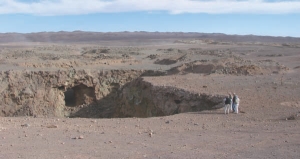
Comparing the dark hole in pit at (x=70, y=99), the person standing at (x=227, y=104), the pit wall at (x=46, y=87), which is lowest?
the dark hole in pit at (x=70, y=99)

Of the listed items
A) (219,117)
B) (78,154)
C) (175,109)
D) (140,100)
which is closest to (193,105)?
(175,109)

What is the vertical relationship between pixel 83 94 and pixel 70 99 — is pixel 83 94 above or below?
above

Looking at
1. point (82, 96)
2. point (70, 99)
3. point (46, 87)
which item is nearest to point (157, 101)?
point (46, 87)

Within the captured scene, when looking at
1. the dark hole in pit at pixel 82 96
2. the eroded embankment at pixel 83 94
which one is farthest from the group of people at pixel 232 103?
the dark hole in pit at pixel 82 96

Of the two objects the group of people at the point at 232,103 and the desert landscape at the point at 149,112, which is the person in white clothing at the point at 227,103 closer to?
the group of people at the point at 232,103

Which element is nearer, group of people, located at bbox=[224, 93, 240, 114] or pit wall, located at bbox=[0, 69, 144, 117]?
group of people, located at bbox=[224, 93, 240, 114]

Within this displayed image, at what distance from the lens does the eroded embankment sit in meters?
20.5

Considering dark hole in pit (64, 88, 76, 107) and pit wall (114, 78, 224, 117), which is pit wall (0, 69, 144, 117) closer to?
dark hole in pit (64, 88, 76, 107)

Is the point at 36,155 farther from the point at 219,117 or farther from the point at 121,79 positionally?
the point at 121,79

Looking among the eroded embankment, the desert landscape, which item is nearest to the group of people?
the desert landscape

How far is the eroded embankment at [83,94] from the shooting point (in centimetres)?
2048

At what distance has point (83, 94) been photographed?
25.6 metres

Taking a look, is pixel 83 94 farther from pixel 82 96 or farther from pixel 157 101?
pixel 157 101

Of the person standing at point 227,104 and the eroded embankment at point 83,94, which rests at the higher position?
the person standing at point 227,104
